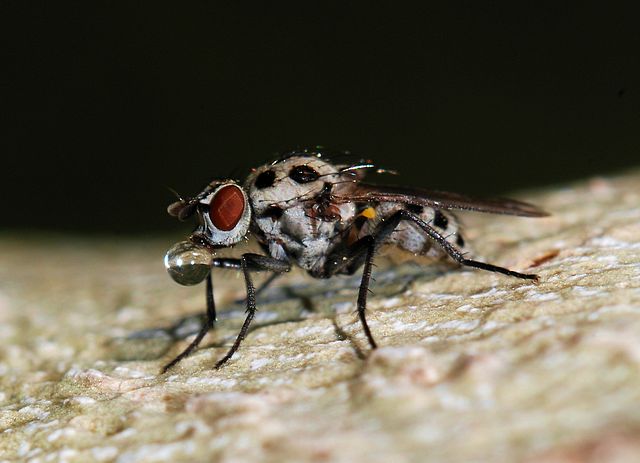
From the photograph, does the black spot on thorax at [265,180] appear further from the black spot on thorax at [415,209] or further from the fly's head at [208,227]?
the black spot on thorax at [415,209]

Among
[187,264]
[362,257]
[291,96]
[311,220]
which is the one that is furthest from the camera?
[291,96]

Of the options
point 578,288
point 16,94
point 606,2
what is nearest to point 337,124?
point 606,2

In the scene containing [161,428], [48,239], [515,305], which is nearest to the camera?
[161,428]

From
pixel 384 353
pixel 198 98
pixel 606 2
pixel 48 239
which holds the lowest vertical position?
pixel 48 239

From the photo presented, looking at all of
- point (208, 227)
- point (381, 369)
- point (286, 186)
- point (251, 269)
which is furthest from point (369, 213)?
point (381, 369)

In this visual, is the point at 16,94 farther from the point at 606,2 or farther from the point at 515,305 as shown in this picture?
the point at 515,305

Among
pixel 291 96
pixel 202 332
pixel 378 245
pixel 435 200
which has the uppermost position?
pixel 291 96

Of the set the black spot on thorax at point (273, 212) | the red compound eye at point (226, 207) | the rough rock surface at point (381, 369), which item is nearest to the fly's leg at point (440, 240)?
the rough rock surface at point (381, 369)

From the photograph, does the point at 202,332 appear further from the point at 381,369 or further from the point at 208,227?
the point at 381,369

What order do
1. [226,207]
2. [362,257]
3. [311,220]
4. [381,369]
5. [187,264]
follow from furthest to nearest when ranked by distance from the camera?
[311,220] → [362,257] → [226,207] → [187,264] → [381,369]
